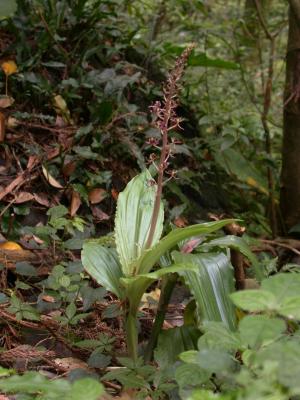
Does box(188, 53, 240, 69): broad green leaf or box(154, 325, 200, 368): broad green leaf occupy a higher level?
box(188, 53, 240, 69): broad green leaf

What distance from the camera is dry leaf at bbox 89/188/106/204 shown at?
8.61 ft

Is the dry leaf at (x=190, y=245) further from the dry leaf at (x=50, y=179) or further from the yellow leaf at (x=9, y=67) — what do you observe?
the yellow leaf at (x=9, y=67)

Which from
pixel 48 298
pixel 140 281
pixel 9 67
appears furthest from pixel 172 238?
pixel 9 67

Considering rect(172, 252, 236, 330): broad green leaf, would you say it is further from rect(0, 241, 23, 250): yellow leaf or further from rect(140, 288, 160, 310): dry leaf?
rect(0, 241, 23, 250): yellow leaf

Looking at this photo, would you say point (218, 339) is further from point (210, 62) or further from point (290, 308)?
point (210, 62)

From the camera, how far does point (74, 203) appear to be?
8.35 feet

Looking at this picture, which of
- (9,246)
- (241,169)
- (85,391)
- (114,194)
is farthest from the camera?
(241,169)

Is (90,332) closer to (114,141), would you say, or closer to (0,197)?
(0,197)

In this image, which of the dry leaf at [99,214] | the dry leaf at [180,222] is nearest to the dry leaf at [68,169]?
the dry leaf at [99,214]

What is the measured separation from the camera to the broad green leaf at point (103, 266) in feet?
4.91

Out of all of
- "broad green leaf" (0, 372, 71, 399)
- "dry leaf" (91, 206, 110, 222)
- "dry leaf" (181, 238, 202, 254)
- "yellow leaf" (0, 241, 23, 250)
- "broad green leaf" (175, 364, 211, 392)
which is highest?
"broad green leaf" (0, 372, 71, 399)

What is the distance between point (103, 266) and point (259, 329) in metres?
0.78

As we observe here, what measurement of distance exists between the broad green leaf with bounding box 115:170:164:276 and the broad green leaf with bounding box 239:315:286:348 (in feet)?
2.30

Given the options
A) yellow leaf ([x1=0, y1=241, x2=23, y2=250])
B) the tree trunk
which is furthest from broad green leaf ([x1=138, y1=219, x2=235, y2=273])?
the tree trunk
